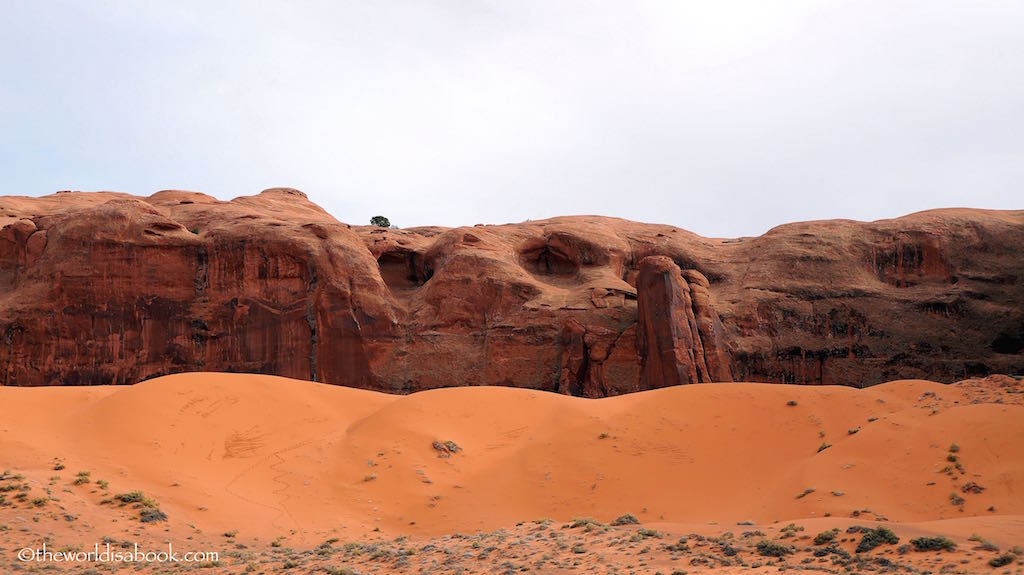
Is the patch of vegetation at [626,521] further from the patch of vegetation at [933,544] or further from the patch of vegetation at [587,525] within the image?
the patch of vegetation at [933,544]

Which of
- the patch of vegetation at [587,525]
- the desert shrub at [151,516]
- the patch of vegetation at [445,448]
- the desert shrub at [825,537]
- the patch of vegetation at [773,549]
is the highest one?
the desert shrub at [825,537]

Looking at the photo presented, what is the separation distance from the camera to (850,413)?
2358 centimetres

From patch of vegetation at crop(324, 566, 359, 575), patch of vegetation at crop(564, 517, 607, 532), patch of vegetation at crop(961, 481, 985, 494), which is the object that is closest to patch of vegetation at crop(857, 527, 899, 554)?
patch of vegetation at crop(564, 517, 607, 532)

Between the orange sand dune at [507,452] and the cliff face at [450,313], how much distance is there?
10.8 m

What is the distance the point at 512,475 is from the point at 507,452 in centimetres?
130

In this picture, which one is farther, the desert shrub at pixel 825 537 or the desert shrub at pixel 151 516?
the desert shrub at pixel 151 516

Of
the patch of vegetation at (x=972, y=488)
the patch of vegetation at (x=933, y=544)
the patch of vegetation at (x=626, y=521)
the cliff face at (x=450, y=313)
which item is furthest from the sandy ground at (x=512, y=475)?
the cliff face at (x=450, y=313)

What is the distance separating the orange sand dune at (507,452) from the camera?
63.2 ft

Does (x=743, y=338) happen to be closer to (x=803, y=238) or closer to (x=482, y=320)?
(x=803, y=238)

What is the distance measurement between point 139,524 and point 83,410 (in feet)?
24.6

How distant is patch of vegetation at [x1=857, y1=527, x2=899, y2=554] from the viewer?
13.6 metres

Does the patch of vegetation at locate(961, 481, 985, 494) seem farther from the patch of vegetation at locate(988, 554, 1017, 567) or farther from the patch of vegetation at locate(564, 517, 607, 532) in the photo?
the patch of vegetation at locate(564, 517, 607, 532)

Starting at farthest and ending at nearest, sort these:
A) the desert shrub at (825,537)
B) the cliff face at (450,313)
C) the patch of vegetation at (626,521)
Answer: the cliff face at (450,313) → the patch of vegetation at (626,521) → the desert shrub at (825,537)

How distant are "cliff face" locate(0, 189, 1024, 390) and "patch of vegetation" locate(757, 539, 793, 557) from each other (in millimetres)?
20713
